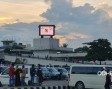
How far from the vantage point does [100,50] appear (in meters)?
105

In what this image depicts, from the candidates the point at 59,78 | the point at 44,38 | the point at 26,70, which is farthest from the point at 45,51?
the point at 26,70

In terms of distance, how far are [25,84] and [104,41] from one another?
73.3m

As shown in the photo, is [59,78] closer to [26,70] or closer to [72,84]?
[26,70]

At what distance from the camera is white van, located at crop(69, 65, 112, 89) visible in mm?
29203

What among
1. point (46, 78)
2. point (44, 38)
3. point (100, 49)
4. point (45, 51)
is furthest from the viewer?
point (45, 51)

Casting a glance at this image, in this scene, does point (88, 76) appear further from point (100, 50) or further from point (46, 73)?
point (100, 50)

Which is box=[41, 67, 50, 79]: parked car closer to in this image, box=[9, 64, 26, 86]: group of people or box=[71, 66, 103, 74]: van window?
box=[9, 64, 26, 86]: group of people

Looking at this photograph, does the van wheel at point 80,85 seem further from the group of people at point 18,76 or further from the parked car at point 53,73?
the parked car at point 53,73

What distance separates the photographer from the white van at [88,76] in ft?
95.8

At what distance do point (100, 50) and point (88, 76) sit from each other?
7607 cm

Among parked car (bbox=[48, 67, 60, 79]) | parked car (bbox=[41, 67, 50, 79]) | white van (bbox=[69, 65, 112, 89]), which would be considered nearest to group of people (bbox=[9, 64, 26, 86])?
white van (bbox=[69, 65, 112, 89])

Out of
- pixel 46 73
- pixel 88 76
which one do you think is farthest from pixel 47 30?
pixel 88 76

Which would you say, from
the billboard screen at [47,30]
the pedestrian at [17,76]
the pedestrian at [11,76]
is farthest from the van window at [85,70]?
the billboard screen at [47,30]

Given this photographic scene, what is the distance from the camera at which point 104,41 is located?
345 feet
